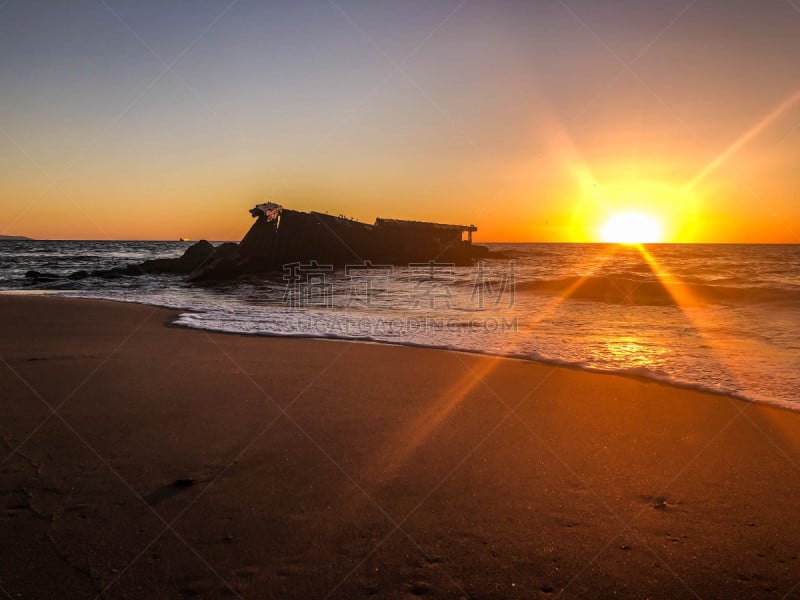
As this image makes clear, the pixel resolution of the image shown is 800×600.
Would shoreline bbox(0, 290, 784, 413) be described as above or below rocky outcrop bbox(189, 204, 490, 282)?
below

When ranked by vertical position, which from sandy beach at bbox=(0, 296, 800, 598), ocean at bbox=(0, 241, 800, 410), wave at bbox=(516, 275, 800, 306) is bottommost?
sandy beach at bbox=(0, 296, 800, 598)

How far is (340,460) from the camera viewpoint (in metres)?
3.01

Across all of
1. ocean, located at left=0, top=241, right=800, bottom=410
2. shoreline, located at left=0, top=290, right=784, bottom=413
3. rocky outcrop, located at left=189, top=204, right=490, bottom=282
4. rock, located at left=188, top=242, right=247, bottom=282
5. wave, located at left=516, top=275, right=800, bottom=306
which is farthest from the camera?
rocky outcrop, located at left=189, top=204, right=490, bottom=282

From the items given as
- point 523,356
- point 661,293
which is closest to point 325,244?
point 661,293

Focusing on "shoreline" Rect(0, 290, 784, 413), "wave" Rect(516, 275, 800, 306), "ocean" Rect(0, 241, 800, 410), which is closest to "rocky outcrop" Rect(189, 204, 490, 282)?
"ocean" Rect(0, 241, 800, 410)

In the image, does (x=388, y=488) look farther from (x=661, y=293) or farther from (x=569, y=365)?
Result: (x=661, y=293)

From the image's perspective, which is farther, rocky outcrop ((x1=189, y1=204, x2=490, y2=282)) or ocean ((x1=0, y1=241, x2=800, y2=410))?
rocky outcrop ((x1=189, y1=204, x2=490, y2=282))

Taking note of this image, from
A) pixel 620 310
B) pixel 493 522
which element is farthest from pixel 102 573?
pixel 620 310

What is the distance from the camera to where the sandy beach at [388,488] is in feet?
6.52

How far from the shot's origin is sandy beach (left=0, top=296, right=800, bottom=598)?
199 centimetres

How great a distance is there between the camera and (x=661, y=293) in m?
14.9

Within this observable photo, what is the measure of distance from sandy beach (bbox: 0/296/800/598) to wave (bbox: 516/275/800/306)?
980 centimetres

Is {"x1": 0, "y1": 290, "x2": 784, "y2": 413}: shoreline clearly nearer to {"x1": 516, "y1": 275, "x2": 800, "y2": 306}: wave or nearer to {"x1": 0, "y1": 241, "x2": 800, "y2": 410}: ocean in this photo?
{"x1": 0, "y1": 241, "x2": 800, "y2": 410}: ocean

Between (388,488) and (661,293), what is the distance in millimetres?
14534
